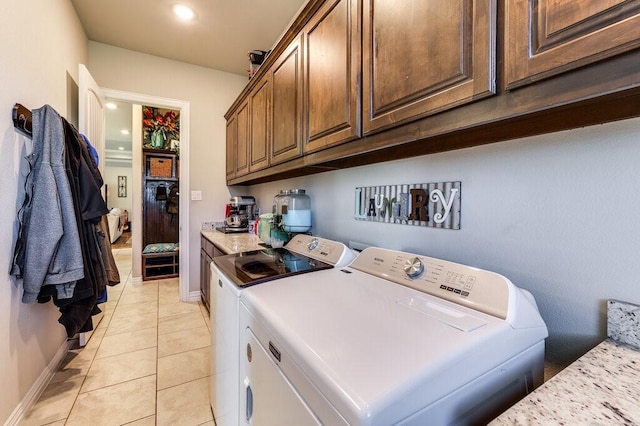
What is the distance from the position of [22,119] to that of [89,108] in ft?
3.12

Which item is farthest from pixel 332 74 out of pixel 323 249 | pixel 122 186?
pixel 122 186

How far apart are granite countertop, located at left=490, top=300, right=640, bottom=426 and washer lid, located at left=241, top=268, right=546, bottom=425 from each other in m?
0.11

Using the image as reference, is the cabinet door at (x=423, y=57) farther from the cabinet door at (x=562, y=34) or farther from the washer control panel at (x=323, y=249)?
the washer control panel at (x=323, y=249)

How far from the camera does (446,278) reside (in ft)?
2.95

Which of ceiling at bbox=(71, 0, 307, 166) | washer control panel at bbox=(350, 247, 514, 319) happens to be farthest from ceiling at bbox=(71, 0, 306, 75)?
washer control panel at bbox=(350, 247, 514, 319)

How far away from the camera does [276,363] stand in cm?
73

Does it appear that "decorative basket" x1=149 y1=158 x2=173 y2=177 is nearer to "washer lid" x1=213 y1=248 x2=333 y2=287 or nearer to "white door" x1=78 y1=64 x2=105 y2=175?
"white door" x1=78 y1=64 x2=105 y2=175

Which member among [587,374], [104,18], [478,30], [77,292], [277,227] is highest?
[104,18]

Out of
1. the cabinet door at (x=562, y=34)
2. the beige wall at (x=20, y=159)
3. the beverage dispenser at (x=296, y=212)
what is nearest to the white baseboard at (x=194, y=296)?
the beige wall at (x=20, y=159)

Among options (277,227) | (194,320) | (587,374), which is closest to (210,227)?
(194,320)

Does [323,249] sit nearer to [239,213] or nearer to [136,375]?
[136,375]

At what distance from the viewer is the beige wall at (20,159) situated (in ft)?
4.30

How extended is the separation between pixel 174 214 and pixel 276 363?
14.8 feet

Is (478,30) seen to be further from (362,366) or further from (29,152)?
(29,152)
